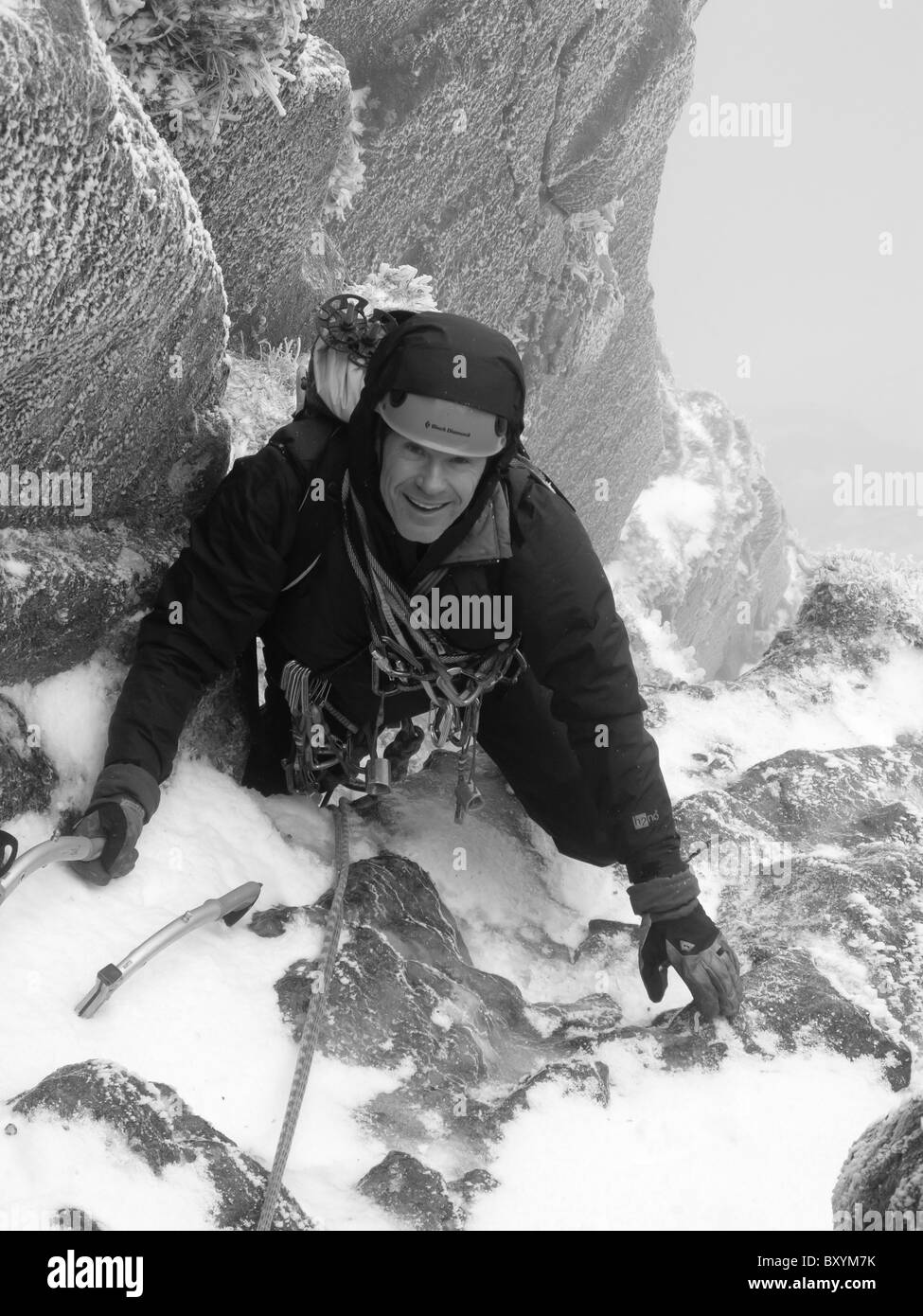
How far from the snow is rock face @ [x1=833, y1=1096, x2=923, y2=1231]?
60 cm

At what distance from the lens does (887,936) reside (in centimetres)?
518

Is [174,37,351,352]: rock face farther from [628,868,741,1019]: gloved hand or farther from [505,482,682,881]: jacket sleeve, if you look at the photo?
[628,868,741,1019]: gloved hand

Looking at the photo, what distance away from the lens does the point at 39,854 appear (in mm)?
3781

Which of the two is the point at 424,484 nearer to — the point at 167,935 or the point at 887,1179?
the point at 167,935

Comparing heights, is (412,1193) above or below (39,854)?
below

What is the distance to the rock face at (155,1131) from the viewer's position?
9.85 ft

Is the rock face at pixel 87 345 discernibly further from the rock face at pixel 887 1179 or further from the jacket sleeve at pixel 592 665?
the rock face at pixel 887 1179

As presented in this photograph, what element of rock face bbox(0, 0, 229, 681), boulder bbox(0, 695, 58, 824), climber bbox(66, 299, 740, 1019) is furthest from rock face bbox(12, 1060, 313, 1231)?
rock face bbox(0, 0, 229, 681)

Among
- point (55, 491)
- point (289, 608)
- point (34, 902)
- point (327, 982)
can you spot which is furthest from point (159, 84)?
point (327, 982)

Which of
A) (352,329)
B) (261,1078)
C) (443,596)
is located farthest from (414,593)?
(261,1078)

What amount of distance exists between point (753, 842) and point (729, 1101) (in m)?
2.60

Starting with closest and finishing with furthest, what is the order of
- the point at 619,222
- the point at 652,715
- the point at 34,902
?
the point at 34,902 < the point at 652,715 < the point at 619,222

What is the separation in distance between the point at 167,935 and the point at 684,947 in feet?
7.57

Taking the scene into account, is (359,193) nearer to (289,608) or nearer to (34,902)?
(289,608)
